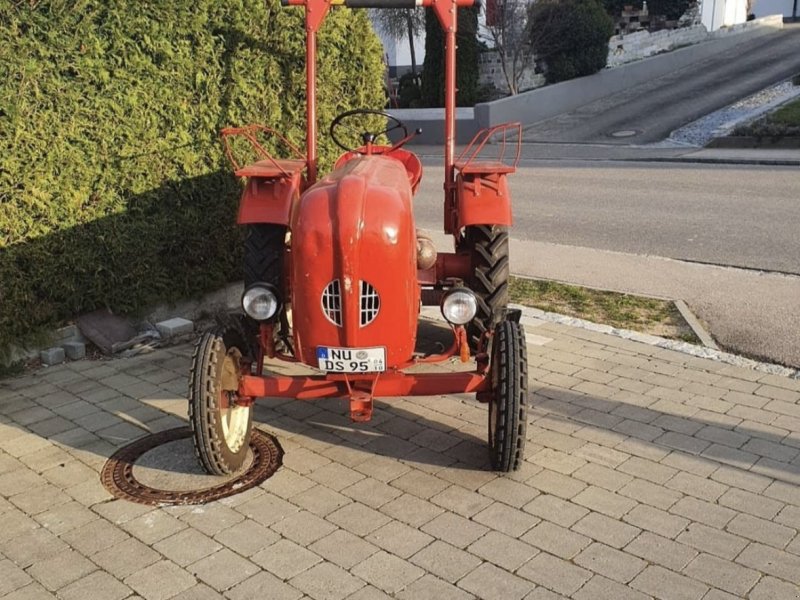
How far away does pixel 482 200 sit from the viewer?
5.05 m

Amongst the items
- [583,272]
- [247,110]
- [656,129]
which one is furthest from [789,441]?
[656,129]

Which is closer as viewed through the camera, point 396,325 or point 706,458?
point 396,325

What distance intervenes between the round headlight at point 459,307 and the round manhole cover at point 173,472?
4.06ft

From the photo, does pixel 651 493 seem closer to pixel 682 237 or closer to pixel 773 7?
pixel 682 237

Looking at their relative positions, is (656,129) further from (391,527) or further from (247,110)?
(391,527)

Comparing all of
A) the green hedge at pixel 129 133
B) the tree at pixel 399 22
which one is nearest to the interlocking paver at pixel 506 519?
the green hedge at pixel 129 133

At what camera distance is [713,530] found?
3617 millimetres

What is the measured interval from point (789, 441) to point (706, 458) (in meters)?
0.55

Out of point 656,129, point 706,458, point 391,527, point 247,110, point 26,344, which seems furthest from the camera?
point 656,129

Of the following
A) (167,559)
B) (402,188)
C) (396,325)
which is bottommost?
(167,559)

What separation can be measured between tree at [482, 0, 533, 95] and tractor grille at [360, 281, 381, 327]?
20.6 m

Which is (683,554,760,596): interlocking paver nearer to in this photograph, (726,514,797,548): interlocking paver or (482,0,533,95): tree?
(726,514,797,548): interlocking paver

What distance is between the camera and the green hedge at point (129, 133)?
17.6ft

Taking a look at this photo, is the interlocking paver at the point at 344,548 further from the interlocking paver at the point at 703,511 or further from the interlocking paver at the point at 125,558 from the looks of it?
the interlocking paver at the point at 703,511
